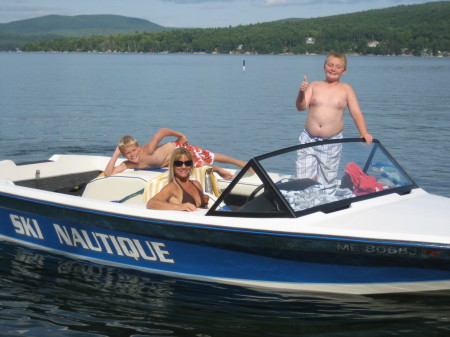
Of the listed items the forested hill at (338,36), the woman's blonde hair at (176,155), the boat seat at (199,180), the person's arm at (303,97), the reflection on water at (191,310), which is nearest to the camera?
the reflection on water at (191,310)

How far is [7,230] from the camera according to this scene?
725 cm

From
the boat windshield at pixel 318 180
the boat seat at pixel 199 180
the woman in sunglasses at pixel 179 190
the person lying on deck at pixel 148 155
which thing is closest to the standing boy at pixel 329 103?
the boat windshield at pixel 318 180

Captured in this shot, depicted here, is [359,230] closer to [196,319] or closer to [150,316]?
[196,319]

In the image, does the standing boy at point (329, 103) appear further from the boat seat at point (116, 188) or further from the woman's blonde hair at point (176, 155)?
the boat seat at point (116, 188)

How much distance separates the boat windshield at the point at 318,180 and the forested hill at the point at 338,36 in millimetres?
156545

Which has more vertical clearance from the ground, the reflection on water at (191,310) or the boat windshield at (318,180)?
the boat windshield at (318,180)

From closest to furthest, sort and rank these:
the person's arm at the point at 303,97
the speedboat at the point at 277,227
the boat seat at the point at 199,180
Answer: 1. the speedboat at the point at 277,227
2. the boat seat at the point at 199,180
3. the person's arm at the point at 303,97

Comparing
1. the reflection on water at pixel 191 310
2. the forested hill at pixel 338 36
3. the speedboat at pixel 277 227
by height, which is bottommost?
the reflection on water at pixel 191 310

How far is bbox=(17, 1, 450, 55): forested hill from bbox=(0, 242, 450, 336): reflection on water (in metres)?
157

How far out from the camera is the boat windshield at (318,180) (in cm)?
571

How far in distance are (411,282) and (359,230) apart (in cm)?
67

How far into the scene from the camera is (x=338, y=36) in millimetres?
168625

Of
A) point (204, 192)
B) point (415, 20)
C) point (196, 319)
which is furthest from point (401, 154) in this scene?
point (415, 20)

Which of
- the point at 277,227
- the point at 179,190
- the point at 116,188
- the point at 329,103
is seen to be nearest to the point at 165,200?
the point at 179,190
